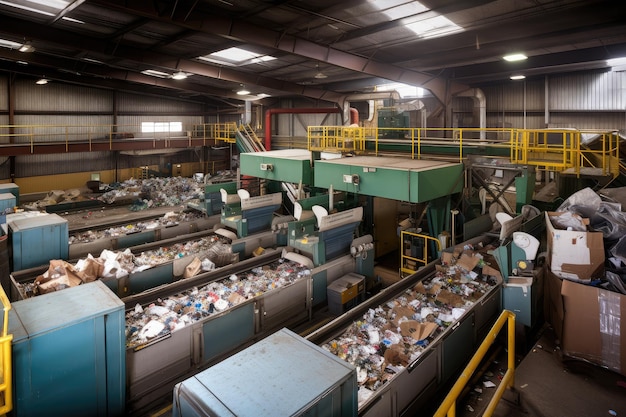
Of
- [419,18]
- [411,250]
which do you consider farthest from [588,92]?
[411,250]

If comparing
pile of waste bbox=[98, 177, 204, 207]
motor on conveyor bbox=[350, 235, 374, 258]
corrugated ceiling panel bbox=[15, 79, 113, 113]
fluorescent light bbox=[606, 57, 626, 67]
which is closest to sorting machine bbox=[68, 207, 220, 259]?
pile of waste bbox=[98, 177, 204, 207]

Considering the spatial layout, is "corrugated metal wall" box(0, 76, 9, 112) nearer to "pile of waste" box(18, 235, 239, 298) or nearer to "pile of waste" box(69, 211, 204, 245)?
"pile of waste" box(69, 211, 204, 245)

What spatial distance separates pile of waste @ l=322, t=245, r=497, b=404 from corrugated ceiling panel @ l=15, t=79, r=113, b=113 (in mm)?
20607

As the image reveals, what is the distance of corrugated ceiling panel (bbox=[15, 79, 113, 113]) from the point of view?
18.6 meters

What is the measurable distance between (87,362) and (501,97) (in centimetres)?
1646

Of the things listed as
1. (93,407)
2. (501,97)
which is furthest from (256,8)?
(501,97)

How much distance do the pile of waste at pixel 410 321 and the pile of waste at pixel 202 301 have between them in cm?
193

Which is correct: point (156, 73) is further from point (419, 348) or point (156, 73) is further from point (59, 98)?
point (419, 348)

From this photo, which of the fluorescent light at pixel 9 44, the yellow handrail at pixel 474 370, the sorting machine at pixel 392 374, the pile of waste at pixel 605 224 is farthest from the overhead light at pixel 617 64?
the fluorescent light at pixel 9 44

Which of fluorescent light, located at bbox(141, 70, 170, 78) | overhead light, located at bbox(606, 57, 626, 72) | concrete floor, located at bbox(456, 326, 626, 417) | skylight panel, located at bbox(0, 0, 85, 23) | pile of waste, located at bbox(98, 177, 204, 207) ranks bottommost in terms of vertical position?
concrete floor, located at bbox(456, 326, 626, 417)

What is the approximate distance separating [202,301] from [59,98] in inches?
736

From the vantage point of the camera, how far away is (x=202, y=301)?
6531 millimetres

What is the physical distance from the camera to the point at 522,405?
419 cm

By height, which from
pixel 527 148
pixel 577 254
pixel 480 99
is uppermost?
pixel 480 99
